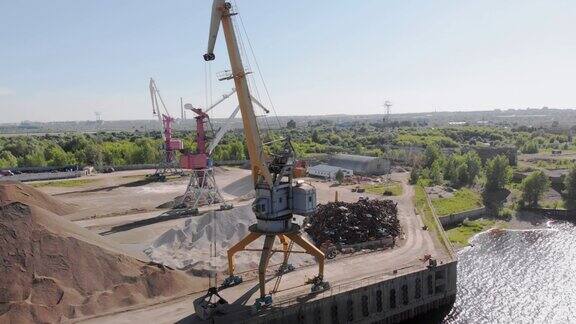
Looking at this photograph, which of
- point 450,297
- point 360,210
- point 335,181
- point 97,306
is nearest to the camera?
point 97,306

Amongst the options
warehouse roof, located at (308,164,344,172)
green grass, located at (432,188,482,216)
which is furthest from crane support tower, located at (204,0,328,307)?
warehouse roof, located at (308,164,344,172)

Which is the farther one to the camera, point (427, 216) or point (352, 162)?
point (352, 162)

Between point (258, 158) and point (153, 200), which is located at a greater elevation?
point (258, 158)

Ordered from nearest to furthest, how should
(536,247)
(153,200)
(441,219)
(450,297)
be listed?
(450,297)
(536,247)
(441,219)
(153,200)

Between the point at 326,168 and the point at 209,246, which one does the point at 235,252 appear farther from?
the point at 326,168

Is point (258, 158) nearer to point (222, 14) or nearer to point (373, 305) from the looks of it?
point (222, 14)

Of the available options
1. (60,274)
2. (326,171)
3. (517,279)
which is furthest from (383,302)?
(326,171)

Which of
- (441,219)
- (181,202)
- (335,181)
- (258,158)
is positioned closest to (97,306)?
(258,158)
